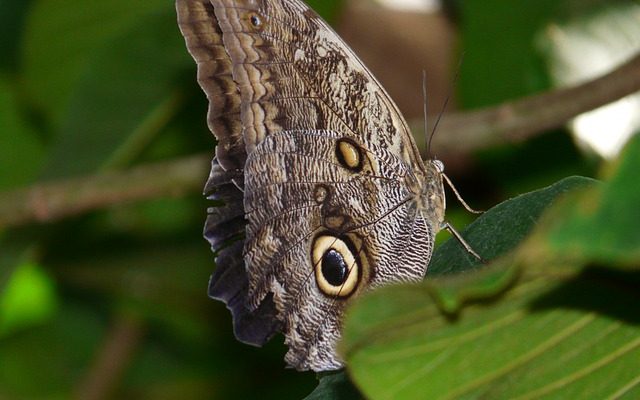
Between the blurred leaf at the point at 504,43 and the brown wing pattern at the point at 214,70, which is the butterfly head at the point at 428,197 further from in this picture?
the blurred leaf at the point at 504,43

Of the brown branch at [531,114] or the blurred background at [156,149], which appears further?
the blurred background at [156,149]

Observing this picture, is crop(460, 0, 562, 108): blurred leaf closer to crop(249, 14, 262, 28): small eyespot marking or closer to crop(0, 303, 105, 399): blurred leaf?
crop(249, 14, 262, 28): small eyespot marking

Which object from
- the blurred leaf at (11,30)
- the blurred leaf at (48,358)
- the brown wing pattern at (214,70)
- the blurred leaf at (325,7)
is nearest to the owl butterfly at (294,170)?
the brown wing pattern at (214,70)

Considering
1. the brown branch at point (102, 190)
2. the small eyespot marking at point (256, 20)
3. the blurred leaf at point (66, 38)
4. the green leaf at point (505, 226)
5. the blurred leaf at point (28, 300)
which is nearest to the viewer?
the green leaf at point (505, 226)

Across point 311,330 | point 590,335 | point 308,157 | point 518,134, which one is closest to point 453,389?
point 590,335

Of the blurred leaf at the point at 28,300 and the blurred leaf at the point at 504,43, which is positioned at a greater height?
the blurred leaf at the point at 504,43

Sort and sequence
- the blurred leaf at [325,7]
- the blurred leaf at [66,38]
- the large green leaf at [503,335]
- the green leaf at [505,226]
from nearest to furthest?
1. the large green leaf at [503,335]
2. the green leaf at [505,226]
3. the blurred leaf at [325,7]
4. the blurred leaf at [66,38]

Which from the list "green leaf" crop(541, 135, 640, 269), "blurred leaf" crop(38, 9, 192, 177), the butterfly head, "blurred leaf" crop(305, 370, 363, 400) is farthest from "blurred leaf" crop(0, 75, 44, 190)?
"green leaf" crop(541, 135, 640, 269)
